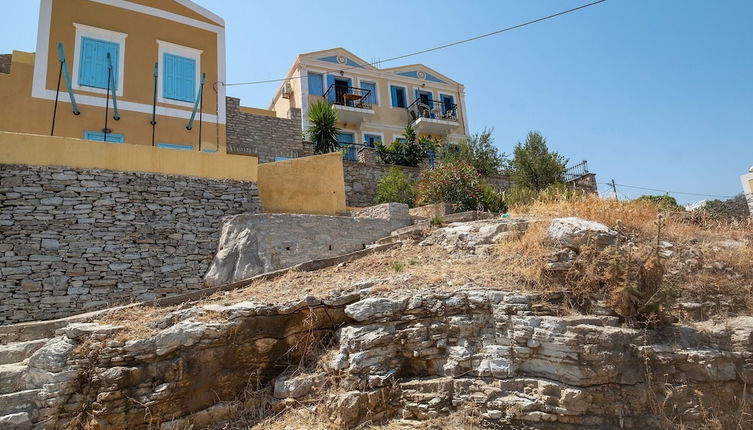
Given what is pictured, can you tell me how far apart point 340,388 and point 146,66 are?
522 inches

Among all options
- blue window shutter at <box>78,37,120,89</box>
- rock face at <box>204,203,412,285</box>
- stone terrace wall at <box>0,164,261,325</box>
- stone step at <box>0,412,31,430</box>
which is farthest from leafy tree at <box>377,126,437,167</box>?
stone step at <box>0,412,31,430</box>

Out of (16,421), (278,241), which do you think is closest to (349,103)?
(278,241)

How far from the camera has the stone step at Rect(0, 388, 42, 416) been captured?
5242mm

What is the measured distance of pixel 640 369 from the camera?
5547mm

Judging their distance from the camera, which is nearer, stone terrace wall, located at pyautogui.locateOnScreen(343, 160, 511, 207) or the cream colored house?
stone terrace wall, located at pyautogui.locateOnScreen(343, 160, 511, 207)

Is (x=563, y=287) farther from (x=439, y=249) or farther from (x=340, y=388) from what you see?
(x=340, y=388)

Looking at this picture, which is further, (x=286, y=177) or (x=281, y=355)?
(x=286, y=177)

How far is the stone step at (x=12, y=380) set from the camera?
216 inches

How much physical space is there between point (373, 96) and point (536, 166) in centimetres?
993

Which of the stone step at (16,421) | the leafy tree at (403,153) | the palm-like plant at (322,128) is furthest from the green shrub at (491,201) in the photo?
the stone step at (16,421)

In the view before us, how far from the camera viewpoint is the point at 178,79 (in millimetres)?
15203

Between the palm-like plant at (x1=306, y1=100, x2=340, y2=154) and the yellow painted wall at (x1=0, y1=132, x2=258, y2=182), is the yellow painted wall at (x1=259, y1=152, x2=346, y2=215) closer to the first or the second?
the yellow painted wall at (x1=0, y1=132, x2=258, y2=182)

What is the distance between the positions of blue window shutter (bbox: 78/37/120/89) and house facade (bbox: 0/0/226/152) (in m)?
0.03

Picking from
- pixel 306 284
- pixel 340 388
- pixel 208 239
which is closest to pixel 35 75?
pixel 208 239
